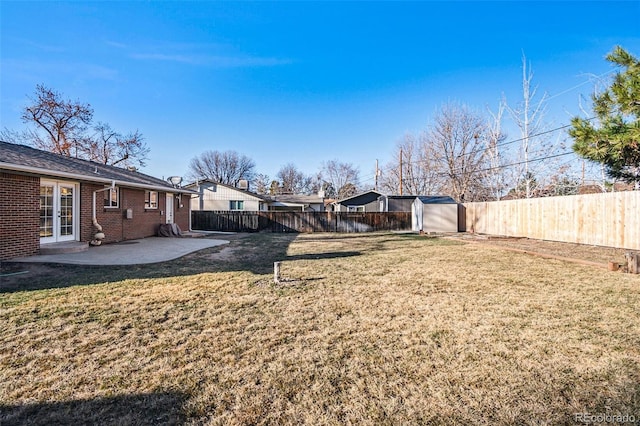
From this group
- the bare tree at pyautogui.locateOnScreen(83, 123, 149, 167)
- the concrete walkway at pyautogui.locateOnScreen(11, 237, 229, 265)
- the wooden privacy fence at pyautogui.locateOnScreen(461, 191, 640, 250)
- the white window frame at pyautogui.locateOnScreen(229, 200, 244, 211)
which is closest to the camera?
the concrete walkway at pyautogui.locateOnScreen(11, 237, 229, 265)

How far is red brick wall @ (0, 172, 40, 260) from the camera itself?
22.2 ft

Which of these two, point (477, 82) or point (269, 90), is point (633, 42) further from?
point (269, 90)

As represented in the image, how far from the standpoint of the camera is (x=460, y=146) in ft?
82.3

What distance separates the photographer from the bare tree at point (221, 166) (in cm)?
4881

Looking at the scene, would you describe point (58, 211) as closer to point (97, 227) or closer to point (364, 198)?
point (97, 227)

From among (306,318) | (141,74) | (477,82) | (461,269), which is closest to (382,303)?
(306,318)

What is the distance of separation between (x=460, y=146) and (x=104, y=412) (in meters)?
27.7

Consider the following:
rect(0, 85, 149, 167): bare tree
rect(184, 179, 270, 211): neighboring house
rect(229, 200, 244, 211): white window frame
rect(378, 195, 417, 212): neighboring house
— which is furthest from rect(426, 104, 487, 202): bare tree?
rect(0, 85, 149, 167): bare tree

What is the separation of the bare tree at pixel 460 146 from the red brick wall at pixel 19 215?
25.0 meters

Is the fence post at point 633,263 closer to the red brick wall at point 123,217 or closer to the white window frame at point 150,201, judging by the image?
the red brick wall at point 123,217

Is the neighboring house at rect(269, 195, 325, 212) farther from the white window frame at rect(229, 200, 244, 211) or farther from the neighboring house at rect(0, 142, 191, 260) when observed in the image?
the neighboring house at rect(0, 142, 191, 260)

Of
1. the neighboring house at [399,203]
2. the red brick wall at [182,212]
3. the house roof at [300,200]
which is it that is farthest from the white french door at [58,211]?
the house roof at [300,200]

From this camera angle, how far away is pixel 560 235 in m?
10.6

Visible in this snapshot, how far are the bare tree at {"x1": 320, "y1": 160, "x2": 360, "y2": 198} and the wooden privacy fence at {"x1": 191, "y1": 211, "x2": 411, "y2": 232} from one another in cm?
2907
